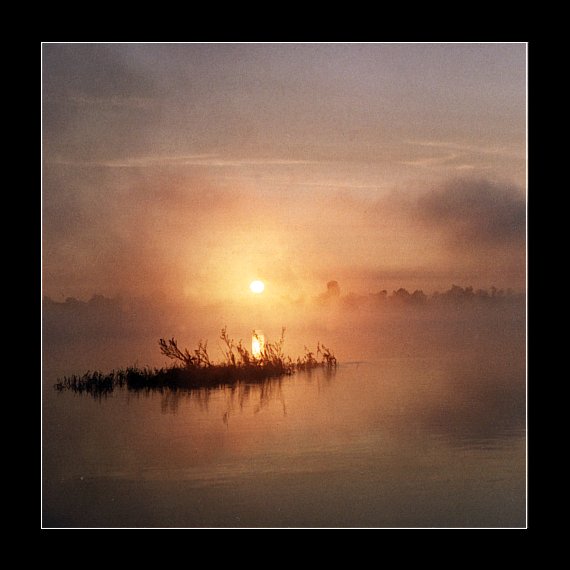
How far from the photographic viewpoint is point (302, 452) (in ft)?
19.0

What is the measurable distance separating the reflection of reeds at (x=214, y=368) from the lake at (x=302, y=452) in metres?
0.05

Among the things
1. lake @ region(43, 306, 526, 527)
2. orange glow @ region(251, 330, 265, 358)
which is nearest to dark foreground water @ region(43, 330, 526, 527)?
lake @ region(43, 306, 526, 527)

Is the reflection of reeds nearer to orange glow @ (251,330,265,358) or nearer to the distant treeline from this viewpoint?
orange glow @ (251,330,265,358)

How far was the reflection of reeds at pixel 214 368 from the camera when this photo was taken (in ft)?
19.1

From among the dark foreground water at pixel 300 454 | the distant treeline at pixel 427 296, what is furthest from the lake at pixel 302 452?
the distant treeline at pixel 427 296

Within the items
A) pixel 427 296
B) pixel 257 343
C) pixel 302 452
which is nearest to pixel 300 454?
pixel 302 452

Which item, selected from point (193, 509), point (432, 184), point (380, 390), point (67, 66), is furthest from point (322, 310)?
point (67, 66)

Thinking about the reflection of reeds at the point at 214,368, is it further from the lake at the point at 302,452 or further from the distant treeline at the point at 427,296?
the distant treeline at the point at 427,296

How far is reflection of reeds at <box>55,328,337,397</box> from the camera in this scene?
5836mm

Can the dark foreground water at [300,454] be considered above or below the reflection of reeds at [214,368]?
below

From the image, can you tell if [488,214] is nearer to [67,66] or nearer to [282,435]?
[282,435]

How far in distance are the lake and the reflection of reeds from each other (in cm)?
5

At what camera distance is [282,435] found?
5.80 m

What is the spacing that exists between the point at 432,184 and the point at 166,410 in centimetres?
188
